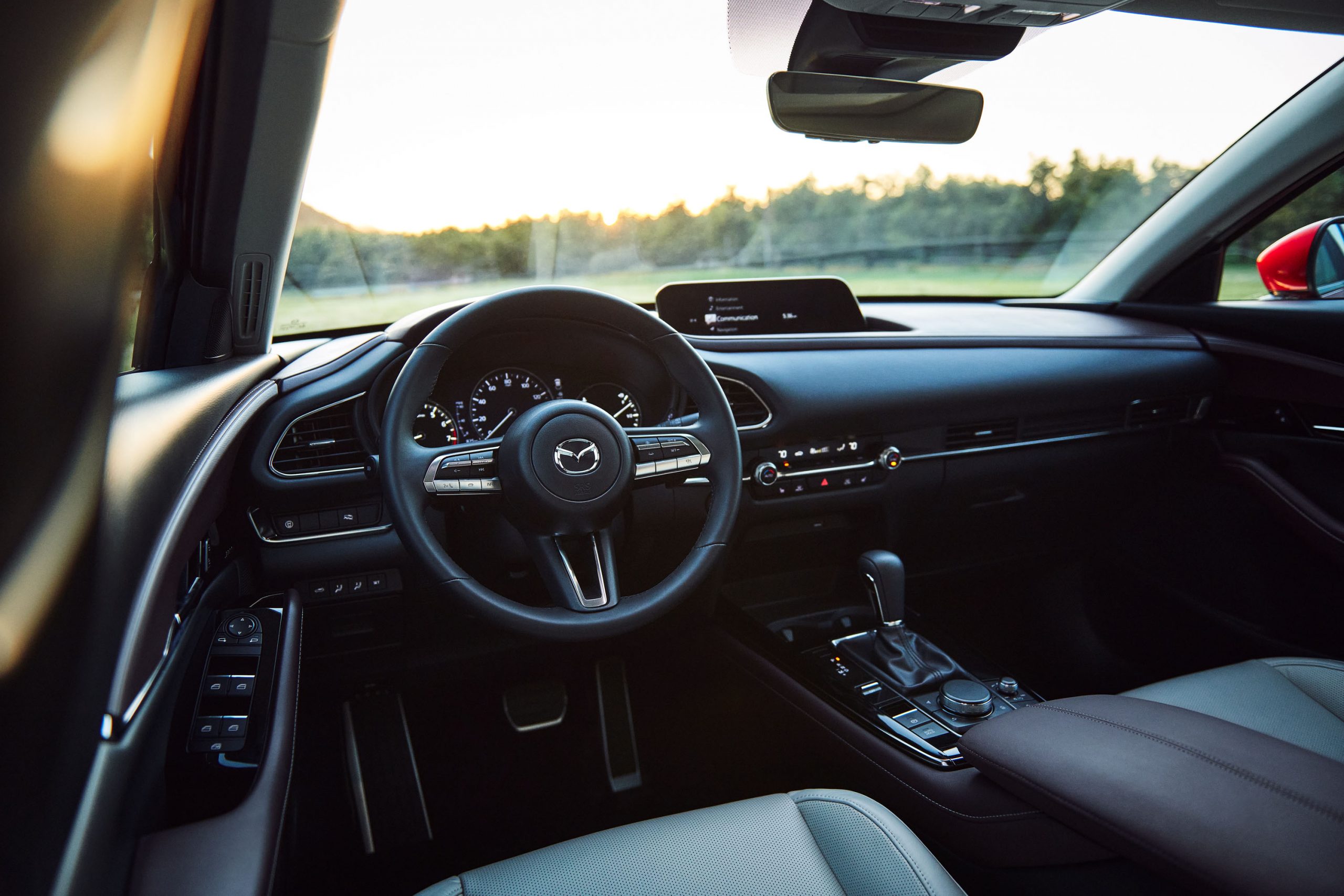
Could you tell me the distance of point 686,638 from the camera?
2.48 metres

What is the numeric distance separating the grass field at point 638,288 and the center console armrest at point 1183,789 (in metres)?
1.09

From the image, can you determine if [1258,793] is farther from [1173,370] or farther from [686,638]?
[1173,370]

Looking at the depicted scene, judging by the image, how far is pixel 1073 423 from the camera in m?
2.67

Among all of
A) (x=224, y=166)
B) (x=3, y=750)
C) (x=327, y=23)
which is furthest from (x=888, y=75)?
(x=3, y=750)

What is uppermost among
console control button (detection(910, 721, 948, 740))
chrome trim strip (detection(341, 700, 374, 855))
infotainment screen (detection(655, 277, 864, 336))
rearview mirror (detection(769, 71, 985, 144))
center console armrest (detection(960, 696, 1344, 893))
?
rearview mirror (detection(769, 71, 985, 144))

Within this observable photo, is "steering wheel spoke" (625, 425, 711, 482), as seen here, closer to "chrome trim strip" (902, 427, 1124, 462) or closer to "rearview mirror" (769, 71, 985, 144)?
"rearview mirror" (769, 71, 985, 144)

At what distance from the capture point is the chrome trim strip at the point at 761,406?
217 cm

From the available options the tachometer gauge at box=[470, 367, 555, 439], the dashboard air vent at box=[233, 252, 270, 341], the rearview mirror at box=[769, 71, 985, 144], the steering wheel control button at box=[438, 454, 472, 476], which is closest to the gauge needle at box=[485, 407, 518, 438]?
the tachometer gauge at box=[470, 367, 555, 439]

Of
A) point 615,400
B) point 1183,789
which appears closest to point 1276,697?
point 1183,789

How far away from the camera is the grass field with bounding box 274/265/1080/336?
2168mm

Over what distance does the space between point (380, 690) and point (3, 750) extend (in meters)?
1.74

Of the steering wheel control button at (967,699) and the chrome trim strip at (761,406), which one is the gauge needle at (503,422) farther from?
the steering wheel control button at (967,699)

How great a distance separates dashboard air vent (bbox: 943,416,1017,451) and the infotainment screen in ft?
1.46

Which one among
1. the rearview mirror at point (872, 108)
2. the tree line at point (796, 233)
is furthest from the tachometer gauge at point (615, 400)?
the rearview mirror at point (872, 108)
